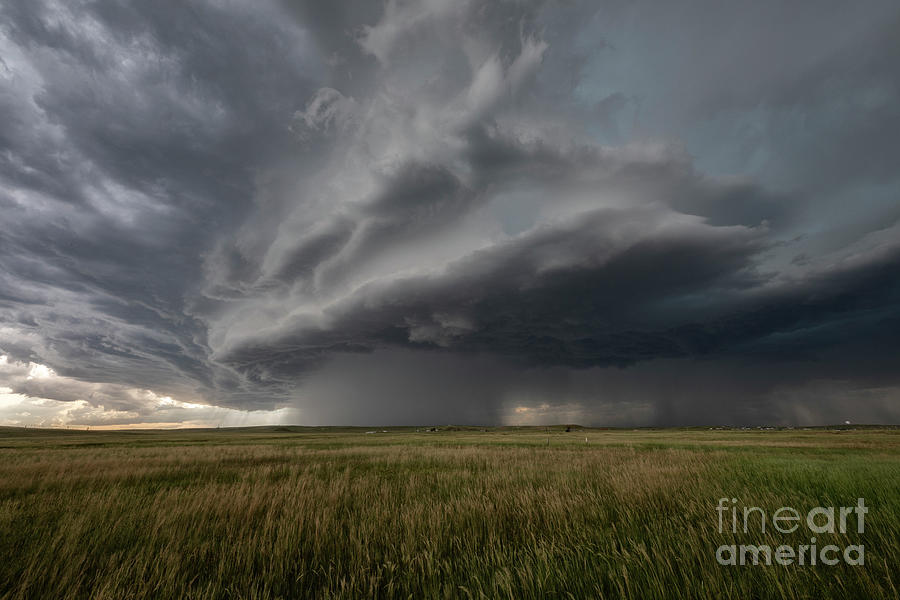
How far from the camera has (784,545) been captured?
12.9 ft

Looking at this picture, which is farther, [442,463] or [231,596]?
[442,463]

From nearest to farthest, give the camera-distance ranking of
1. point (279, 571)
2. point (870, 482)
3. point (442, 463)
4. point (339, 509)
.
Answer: point (279, 571) < point (339, 509) < point (870, 482) < point (442, 463)

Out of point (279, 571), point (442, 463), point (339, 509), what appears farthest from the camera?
point (442, 463)

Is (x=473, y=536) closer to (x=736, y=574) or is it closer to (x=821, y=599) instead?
(x=736, y=574)

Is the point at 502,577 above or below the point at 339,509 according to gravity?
above

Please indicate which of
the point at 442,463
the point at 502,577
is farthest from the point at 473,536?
the point at 442,463

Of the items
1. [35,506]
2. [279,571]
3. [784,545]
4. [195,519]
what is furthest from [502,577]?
[35,506]

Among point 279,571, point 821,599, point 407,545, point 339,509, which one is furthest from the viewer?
point 339,509

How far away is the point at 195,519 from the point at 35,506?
4.64 m

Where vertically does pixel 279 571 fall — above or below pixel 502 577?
below

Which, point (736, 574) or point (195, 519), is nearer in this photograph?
point (736, 574)

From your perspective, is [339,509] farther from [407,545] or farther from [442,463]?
[442,463]

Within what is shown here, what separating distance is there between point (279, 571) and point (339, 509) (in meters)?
3.50

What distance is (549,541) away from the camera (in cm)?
520
